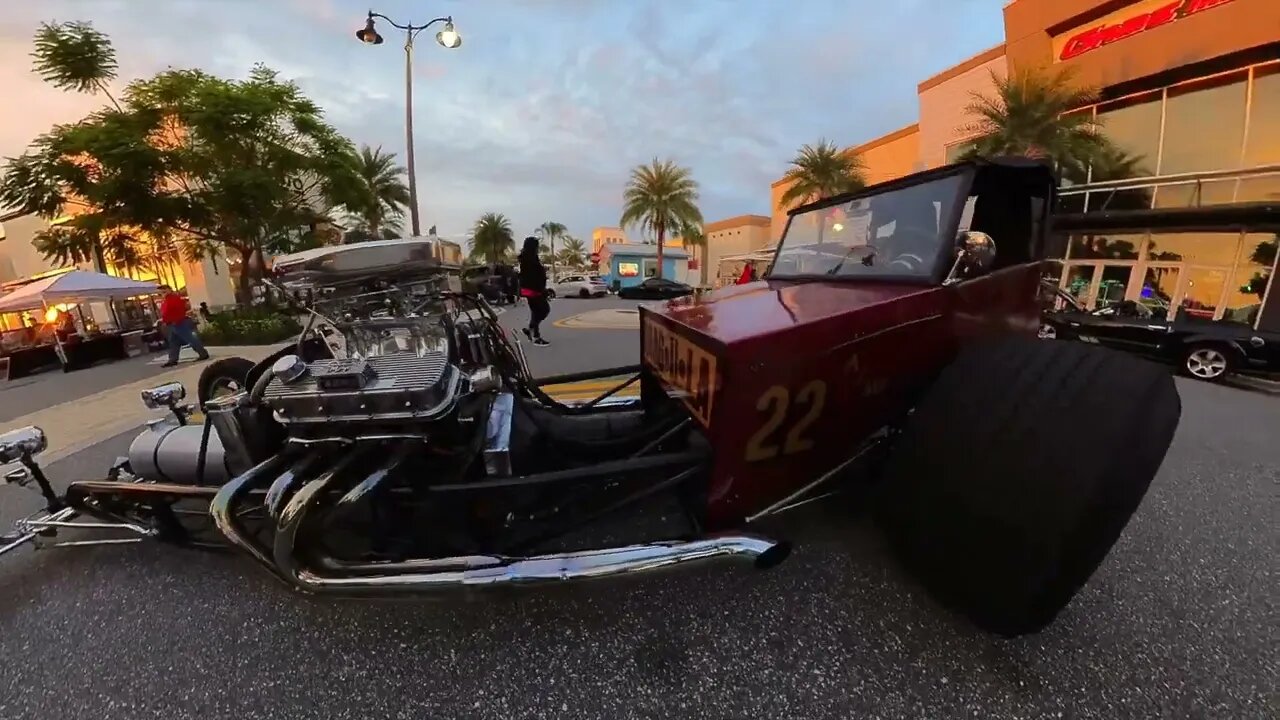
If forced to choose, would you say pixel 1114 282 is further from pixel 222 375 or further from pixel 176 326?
pixel 176 326

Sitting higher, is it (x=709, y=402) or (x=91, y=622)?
(x=709, y=402)

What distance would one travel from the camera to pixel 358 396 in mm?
1898

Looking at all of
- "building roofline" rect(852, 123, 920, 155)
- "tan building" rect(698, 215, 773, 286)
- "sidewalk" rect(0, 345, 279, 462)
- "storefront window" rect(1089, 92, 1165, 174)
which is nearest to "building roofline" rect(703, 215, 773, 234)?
"tan building" rect(698, 215, 773, 286)

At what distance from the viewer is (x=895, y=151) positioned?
24.6 m

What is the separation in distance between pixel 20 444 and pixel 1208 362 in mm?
11611

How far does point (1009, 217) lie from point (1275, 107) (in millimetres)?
16013

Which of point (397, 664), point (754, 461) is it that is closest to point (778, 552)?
point (754, 461)

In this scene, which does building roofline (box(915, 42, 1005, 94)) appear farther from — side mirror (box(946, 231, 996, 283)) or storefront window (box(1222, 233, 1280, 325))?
side mirror (box(946, 231, 996, 283))

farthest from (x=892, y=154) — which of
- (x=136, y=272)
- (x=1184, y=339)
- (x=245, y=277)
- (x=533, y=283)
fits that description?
(x=136, y=272)

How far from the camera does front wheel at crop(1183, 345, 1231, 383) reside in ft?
23.2

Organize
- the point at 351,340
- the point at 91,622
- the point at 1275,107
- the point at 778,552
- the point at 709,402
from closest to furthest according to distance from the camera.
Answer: the point at 778,552
the point at 709,402
the point at 91,622
the point at 351,340
the point at 1275,107

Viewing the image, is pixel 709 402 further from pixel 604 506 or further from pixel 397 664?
pixel 397 664

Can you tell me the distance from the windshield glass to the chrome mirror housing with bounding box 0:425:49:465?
12.1 feet

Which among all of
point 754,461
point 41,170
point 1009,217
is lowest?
point 754,461
